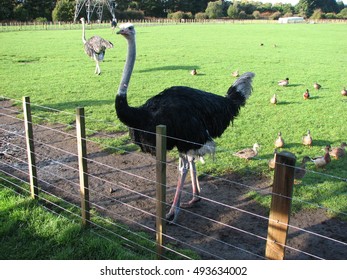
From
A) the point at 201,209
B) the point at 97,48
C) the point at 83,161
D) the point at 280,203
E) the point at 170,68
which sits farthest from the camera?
the point at 170,68

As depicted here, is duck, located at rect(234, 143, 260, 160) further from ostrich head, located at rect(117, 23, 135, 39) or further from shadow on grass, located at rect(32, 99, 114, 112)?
shadow on grass, located at rect(32, 99, 114, 112)

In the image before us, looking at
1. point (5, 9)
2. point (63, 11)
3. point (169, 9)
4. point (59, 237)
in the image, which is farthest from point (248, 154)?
point (169, 9)

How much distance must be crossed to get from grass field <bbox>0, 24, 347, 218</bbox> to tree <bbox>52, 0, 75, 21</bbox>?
100 ft

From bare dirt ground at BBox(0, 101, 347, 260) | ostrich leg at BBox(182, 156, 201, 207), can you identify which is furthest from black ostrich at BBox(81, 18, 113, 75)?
ostrich leg at BBox(182, 156, 201, 207)

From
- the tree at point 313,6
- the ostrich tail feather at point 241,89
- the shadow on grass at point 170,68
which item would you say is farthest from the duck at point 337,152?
the tree at point 313,6

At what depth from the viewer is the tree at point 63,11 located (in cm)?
5144

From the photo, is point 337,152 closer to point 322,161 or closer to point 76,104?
point 322,161

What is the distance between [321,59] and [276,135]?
12.7m

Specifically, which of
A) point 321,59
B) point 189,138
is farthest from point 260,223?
point 321,59

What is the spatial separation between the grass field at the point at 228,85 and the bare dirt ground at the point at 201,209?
19.0 inches

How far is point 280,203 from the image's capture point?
2.64m

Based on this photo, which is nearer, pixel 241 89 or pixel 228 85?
pixel 241 89

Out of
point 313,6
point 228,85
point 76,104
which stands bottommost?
point 76,104

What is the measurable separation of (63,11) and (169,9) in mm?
25069
